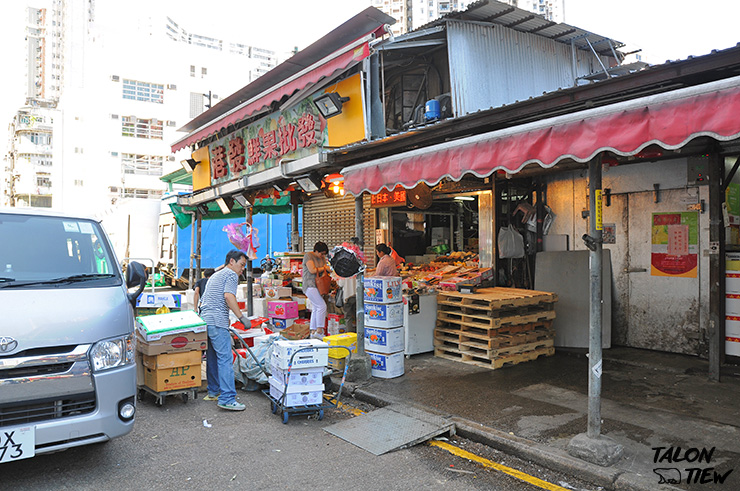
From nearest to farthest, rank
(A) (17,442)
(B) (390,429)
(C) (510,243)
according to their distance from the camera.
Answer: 1. (A) (17,442)
2. (B) (390,429)
3. (C) (510,243)

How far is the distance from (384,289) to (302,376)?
6.91 feet

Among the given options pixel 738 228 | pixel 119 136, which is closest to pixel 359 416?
pixel 738 228

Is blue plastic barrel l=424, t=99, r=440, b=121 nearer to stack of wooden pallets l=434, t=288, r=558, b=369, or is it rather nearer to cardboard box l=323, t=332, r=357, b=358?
stack of wooden pallets l=434, t=288, r=558, b=369

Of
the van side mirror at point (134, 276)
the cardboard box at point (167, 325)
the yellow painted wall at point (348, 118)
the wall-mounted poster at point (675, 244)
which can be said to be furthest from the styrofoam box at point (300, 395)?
the wall-mounted poster at point (675, 244)

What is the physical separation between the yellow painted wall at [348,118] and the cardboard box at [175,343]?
4.50m

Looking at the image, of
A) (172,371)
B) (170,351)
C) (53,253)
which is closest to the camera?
(53,253)

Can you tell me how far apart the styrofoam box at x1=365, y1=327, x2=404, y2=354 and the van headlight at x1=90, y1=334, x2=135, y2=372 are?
12.3ft

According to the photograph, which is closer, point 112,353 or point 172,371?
point 112,353

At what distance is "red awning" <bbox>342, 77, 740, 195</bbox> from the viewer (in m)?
3.54

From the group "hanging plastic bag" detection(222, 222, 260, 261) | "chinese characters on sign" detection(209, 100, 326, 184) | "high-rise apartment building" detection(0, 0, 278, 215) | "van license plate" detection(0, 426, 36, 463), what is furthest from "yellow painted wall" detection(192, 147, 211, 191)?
"high-rise apartment building" detection(0, 0, 278, 215)

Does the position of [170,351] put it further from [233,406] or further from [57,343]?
[57,343]

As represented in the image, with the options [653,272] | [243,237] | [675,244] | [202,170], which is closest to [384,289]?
[653,272]

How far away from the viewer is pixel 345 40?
357 inches

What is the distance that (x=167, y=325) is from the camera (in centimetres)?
627
